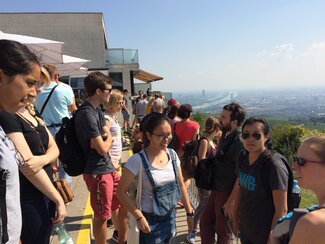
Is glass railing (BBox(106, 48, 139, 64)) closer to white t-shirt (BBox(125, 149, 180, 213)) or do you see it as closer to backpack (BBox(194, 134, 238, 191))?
backpack (BBox(194, 134, 238, 191))

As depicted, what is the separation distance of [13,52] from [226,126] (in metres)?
2.60

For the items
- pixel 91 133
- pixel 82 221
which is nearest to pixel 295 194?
pixel 91 133

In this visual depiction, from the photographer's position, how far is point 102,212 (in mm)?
3234

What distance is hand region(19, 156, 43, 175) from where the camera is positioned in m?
2.08

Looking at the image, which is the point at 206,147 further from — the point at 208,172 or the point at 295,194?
A: the point at 295,194

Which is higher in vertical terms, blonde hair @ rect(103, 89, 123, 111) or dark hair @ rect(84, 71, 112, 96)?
dark hair @ rect(84, 71, 112, 96)

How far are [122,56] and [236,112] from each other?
19713 millimetres

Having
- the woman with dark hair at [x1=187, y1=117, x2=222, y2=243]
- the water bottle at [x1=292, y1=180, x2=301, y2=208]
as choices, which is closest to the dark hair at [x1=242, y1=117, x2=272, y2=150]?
the water bottle at [x1=292, y1=180, x2=301, y2=208]

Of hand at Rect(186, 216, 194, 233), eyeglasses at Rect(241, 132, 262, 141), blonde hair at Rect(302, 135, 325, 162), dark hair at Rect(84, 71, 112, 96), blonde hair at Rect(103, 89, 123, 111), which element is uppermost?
dark hair at Rect(84, 71, 112, 96)

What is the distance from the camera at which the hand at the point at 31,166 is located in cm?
208

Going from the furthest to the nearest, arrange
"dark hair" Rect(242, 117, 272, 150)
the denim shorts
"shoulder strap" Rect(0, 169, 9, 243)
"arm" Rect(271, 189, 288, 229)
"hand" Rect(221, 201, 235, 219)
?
"hand" Rect(221, 201, 235, 219), "dark hair" Rect(242, 117, 272, 150), the denim shorts, "arm" Rect(271, 189, 288, 229), "shoulder strap" Rect(0, 169, 9, 243)

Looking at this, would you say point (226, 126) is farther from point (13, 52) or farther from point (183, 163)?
point (13, 52)

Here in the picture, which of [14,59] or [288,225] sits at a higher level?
[14,59]

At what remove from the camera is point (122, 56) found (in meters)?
22.4
